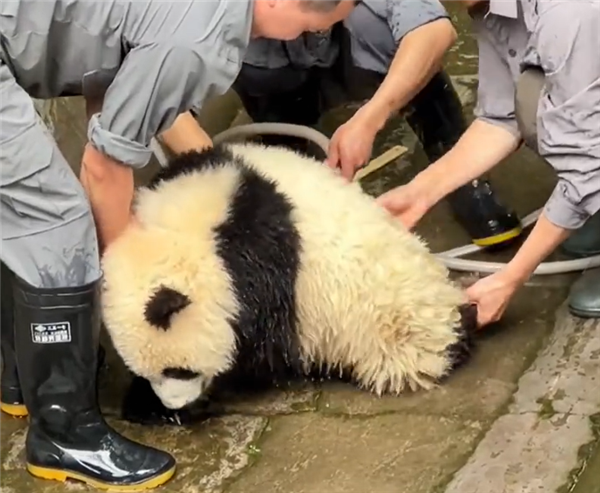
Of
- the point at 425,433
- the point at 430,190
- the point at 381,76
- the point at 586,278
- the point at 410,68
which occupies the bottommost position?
the point at 425,433

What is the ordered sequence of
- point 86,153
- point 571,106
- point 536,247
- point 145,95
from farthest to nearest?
point 536,247 < point 571,106 < point 86,153 < point 145,95

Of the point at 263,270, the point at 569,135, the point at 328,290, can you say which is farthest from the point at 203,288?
the point at 569,135

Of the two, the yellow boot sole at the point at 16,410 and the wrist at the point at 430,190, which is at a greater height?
the wrist at the point at 430,190

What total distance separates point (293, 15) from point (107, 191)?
1.31 ft

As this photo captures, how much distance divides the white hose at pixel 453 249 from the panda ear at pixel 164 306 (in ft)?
1.57

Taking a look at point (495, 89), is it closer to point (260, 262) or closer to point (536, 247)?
point (536, 247)

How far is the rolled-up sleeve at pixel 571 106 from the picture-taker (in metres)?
1.84

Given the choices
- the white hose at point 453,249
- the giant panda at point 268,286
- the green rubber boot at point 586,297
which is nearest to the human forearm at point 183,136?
the white hose at point 453,249

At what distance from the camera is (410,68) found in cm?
226

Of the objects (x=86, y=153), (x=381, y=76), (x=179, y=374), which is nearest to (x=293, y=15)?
(x=86, y=153)

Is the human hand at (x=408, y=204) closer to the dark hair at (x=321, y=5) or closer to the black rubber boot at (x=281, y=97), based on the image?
the black rubber boot at (x=281, y=97)

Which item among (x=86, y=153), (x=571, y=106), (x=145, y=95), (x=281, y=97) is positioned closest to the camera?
(x=145, y=95)

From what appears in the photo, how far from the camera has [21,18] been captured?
1703 mm

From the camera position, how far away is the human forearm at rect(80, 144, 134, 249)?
175cm
